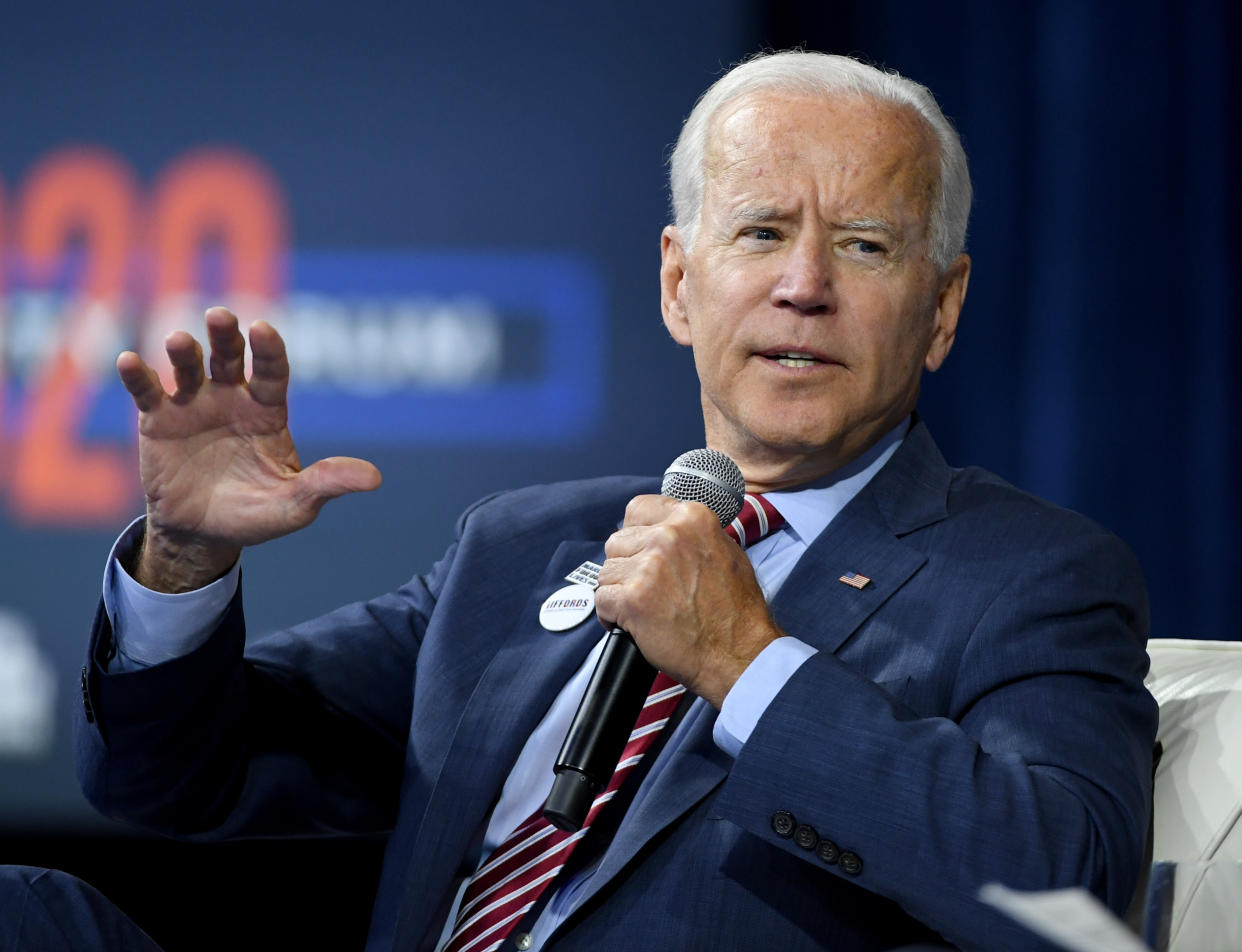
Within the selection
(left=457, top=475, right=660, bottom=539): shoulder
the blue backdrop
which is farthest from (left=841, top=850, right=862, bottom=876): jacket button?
the blue backdrop

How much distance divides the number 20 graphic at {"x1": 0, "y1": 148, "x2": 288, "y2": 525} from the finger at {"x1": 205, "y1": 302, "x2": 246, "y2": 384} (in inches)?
70.1

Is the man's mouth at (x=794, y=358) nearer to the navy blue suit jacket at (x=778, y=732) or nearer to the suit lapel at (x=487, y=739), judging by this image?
the navy blue suit jacket at (x=778, y=732)

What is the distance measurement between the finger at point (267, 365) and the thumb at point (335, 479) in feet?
0.30

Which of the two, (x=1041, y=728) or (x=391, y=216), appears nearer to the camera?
(x=1041, y=728)

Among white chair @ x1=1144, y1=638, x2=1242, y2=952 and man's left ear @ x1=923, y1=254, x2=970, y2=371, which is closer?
white chair @ x1=1144, y1=638, x2=1242, y2=952

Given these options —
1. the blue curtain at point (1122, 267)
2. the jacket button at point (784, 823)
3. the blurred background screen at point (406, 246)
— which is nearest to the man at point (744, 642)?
the jacket button at point (784, 823)

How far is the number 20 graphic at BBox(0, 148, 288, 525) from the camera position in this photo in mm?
3193

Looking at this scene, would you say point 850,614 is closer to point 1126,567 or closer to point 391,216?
point 1126,567

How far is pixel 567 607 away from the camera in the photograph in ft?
5.84

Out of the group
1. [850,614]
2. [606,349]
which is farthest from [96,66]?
[850,614]

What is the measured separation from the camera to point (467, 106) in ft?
10.7

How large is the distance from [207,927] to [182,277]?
155 cm

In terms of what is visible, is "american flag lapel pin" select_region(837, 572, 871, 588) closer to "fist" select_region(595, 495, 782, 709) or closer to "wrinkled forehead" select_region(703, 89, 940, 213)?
"fist" select_region(595, 495, 782, 709)

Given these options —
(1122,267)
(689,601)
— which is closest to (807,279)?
(689,601)
